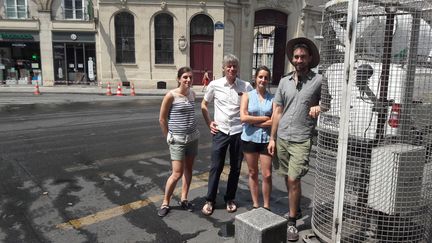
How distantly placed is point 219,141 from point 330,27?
6.12ft

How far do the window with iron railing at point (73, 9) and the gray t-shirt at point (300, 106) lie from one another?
2421 centimetres

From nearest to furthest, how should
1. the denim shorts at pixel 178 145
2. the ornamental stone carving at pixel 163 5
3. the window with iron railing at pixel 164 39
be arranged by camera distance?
1. the denim shorts at pixel 178 145
2. the ornamental stone carving at pixel 163 5
3. the window with iron railing at pixel 164 39

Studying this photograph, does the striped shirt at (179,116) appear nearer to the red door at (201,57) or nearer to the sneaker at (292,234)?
the sneaker at (292,234)

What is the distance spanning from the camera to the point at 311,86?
3.75 meters

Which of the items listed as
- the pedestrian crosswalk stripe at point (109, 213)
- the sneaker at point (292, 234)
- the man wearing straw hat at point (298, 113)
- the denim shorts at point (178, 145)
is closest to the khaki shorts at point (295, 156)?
the man wearing straw hat at point (298, 113)

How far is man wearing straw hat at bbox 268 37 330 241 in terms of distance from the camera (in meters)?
3.74

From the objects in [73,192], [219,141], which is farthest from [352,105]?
[73,192]

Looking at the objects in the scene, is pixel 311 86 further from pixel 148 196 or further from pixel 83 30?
pixel 83 30

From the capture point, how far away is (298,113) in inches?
148

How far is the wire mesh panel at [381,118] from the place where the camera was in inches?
123

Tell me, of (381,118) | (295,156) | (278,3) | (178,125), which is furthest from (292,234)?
(278,3)

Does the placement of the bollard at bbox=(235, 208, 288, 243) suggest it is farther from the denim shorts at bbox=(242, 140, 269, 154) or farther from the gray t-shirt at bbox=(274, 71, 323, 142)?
the denim shorts at bbox=(242, 140, 269, 154)

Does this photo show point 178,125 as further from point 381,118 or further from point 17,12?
point 17,12

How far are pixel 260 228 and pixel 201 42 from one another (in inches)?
912
